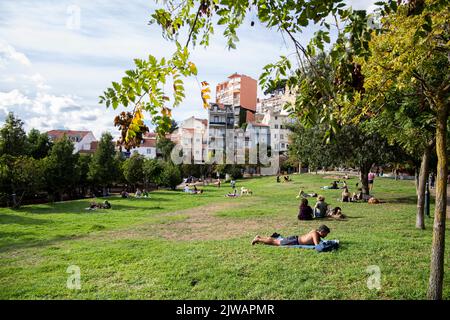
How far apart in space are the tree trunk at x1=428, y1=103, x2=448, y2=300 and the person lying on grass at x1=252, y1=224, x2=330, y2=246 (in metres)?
3.84

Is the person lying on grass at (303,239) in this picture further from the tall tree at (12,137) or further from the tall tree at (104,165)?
the tall tree at (104,165)

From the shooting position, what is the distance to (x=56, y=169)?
35.8m

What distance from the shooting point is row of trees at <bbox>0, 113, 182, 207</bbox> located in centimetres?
3011

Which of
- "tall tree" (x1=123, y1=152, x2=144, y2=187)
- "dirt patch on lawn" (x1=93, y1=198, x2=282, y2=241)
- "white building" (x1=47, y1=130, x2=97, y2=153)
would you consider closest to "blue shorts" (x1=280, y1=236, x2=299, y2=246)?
"dirt patch on lawn" (x1=93, y1=198, x2=282, y2=241)

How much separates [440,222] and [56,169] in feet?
116

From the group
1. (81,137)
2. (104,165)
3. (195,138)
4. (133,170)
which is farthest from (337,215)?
(81,137)

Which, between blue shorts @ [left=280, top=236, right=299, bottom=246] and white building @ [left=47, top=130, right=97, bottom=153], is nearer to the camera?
blue shorts @ [left=280, top=236, right=299, bottom=246]

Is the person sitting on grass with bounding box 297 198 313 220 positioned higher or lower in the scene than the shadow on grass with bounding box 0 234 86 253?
higher

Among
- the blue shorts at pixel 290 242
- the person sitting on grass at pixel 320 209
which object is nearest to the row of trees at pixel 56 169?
the person sitting on grass at pixel 320 209

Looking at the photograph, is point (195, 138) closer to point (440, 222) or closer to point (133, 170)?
point (133, 170)

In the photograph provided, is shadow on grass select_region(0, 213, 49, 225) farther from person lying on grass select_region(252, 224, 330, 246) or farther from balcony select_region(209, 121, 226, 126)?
balcony select_region(209, 121, 226, 126)

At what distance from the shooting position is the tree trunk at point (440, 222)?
6.84 m

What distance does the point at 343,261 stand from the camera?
925 cm
